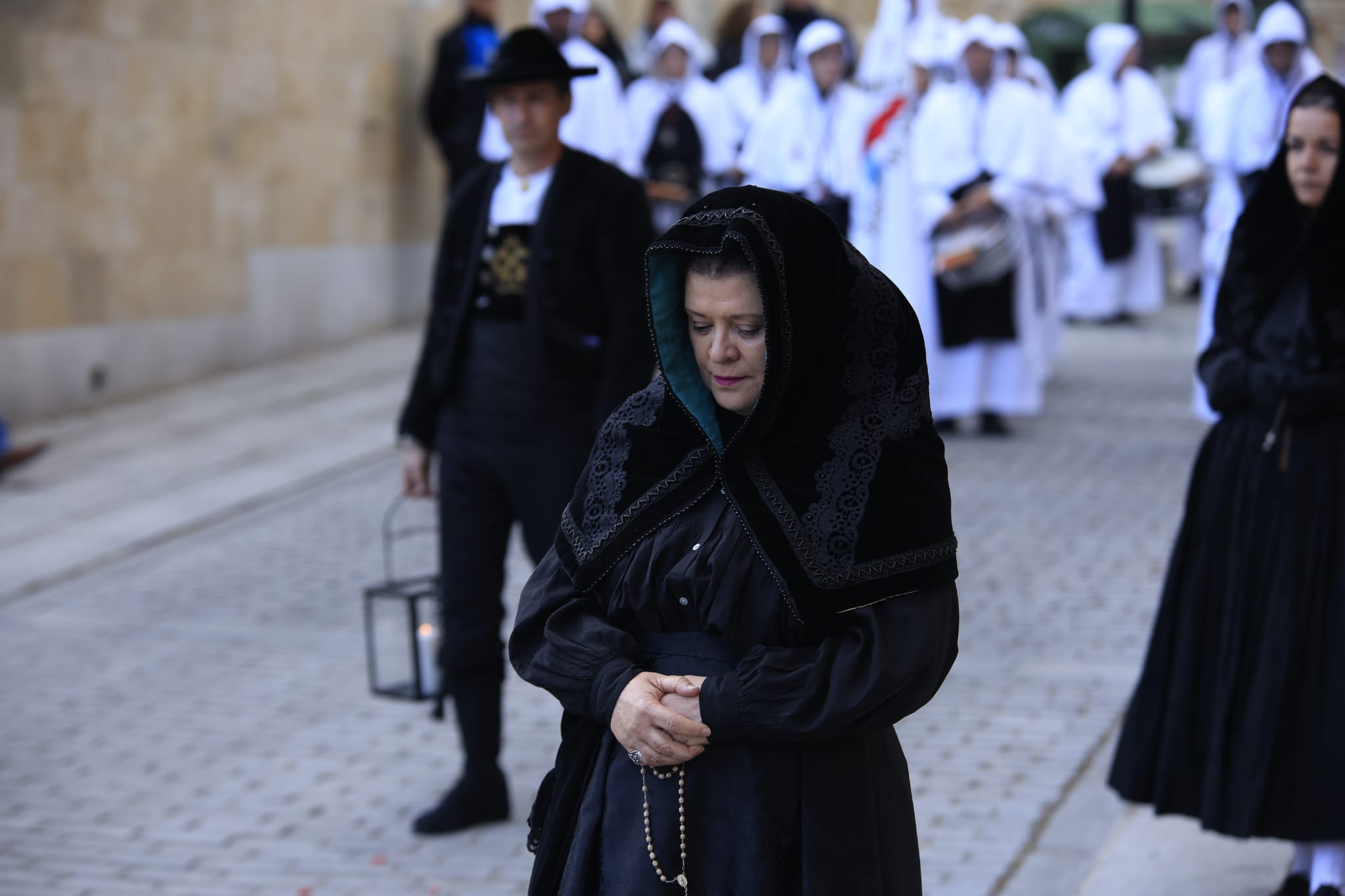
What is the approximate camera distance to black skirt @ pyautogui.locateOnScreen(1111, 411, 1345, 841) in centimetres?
436

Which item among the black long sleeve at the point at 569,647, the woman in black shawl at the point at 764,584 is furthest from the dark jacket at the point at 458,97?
the woman in black shawl at the point at 764,584

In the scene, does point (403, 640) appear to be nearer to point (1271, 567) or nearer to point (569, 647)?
point (1271, 567)

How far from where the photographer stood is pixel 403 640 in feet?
18.2

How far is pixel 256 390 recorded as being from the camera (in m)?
12.4

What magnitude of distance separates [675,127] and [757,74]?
1.63 m

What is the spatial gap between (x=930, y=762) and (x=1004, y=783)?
0.90 ft

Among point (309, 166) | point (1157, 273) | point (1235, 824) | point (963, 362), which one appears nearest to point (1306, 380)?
point (1235, 824)

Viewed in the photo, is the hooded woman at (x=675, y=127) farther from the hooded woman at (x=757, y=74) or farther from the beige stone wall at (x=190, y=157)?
the beige stone wall at (x=190, y=157)

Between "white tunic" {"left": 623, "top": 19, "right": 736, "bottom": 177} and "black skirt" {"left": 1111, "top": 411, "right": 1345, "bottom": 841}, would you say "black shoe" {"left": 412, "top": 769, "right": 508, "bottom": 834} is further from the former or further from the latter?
"white tunic" {"left": 623, "top": 19, "right": 736, "bottom": 177}

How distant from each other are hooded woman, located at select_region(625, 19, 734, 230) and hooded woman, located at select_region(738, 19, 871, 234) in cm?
188

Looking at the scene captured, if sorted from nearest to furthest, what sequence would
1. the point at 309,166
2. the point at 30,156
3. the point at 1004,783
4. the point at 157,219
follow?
the point at 1004,783 < the point at 30,156 < the point at 157,219 < the point at 309,166

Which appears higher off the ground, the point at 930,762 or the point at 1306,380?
the point at 1306,380

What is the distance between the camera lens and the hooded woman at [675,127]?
46.8 ft

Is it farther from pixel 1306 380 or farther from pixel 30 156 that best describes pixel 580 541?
pixel 30 156
